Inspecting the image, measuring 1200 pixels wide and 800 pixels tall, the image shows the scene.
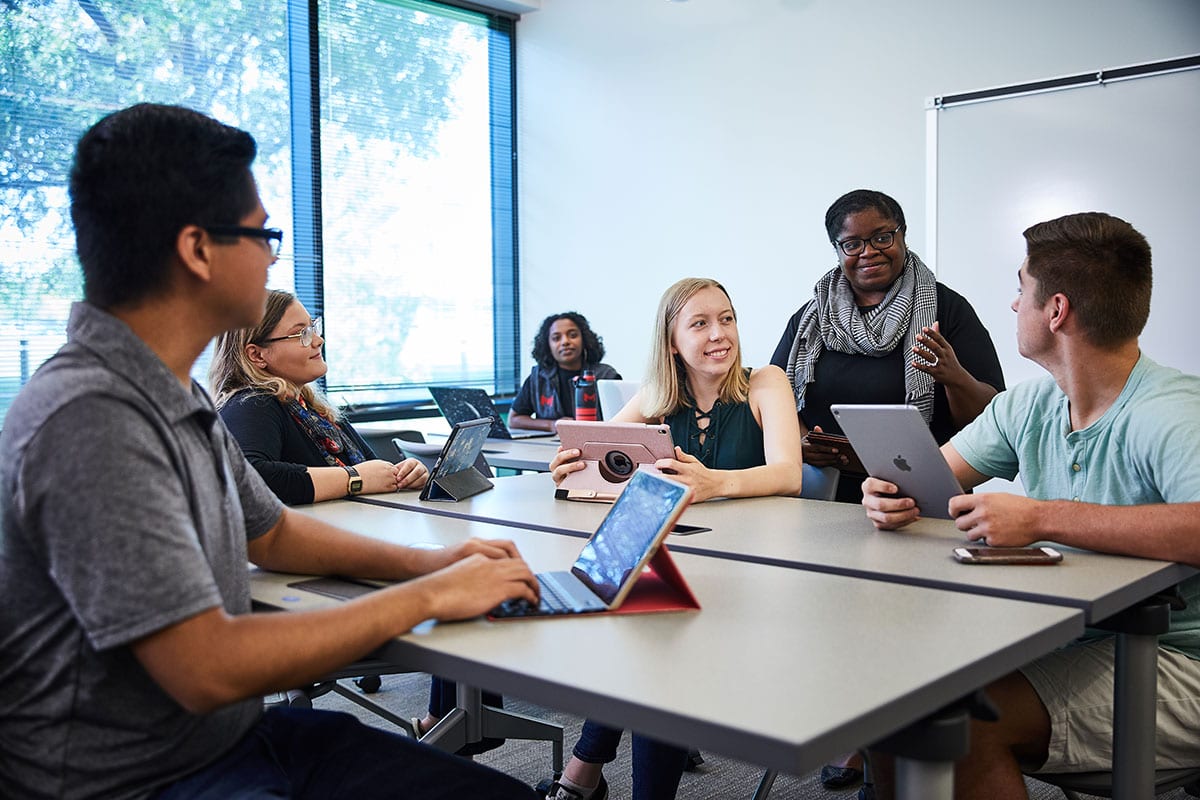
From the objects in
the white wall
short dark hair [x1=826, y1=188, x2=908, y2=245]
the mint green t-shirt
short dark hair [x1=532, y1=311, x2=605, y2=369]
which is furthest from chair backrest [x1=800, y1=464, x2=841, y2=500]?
short dark hair [x1=532, y1=311, x2=605, y2=369]

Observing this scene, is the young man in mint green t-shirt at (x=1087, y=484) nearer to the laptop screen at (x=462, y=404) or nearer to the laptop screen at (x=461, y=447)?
the laptop screen at (x=461, y=447)

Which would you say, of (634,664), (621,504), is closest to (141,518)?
(634,664)

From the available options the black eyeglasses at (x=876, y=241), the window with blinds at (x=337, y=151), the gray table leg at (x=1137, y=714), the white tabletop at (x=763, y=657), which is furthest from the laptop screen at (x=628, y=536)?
the window with blinds at (x=337, y=151)

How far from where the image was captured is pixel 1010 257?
449 cm

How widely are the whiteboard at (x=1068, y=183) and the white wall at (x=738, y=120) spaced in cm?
9

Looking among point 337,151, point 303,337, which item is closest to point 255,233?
point 303,337

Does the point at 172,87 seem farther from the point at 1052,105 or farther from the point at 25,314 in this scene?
the point at 1052,105

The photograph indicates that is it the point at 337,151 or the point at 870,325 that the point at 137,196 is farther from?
the point at 337,151

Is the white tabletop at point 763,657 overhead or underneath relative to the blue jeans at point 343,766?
overhead

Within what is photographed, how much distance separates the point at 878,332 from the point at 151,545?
2436 millimetres

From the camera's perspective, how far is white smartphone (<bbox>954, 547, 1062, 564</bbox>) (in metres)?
1.74

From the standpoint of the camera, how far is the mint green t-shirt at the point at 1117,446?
181 cm

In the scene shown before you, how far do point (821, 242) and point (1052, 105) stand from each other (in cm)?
136

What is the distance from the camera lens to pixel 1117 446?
1920mm
